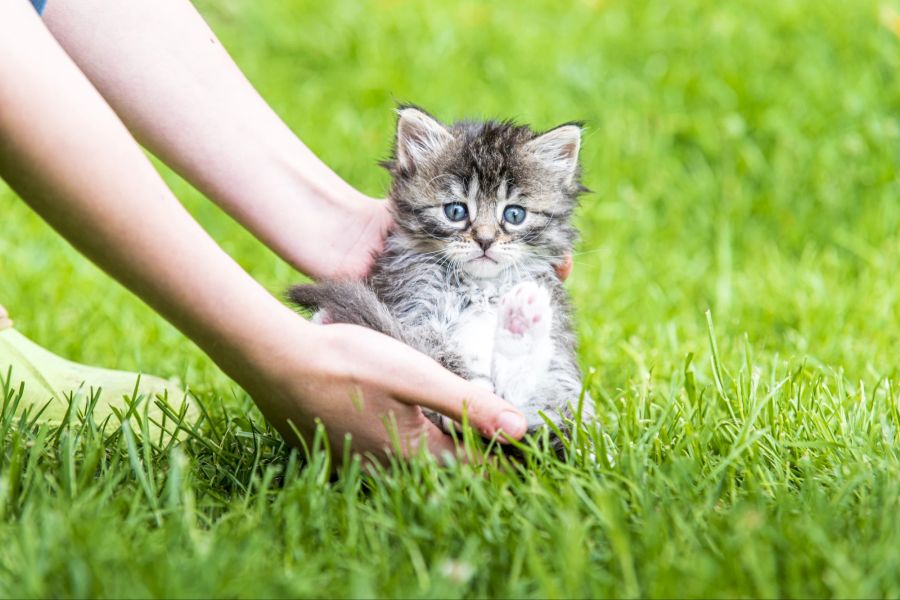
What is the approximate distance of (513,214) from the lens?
8.70 feet

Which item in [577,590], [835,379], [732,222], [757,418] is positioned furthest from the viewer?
[732,222]

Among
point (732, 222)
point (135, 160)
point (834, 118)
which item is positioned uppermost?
point (834, 118)

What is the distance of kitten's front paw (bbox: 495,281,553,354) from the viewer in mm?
2324

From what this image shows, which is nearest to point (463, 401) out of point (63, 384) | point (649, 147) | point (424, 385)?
point (424, 385)

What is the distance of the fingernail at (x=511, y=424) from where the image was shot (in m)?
2.21

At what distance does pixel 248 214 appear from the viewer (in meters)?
2.88

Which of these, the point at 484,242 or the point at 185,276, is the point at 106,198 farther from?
the point at 484,242

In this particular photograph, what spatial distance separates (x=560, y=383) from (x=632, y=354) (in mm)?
791

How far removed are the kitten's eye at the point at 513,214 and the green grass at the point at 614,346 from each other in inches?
19.8

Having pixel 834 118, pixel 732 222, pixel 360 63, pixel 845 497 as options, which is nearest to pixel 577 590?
pixel 845 497

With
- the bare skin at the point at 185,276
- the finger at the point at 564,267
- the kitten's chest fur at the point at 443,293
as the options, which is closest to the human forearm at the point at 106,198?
the bare skin at the point at 185,276

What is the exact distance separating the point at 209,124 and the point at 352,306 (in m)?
0.79

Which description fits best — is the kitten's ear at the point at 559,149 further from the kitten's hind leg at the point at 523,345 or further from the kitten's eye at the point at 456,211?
the kitten's hind leg at the point at 523,345

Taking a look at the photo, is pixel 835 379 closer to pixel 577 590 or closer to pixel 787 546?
pixel 787 546
